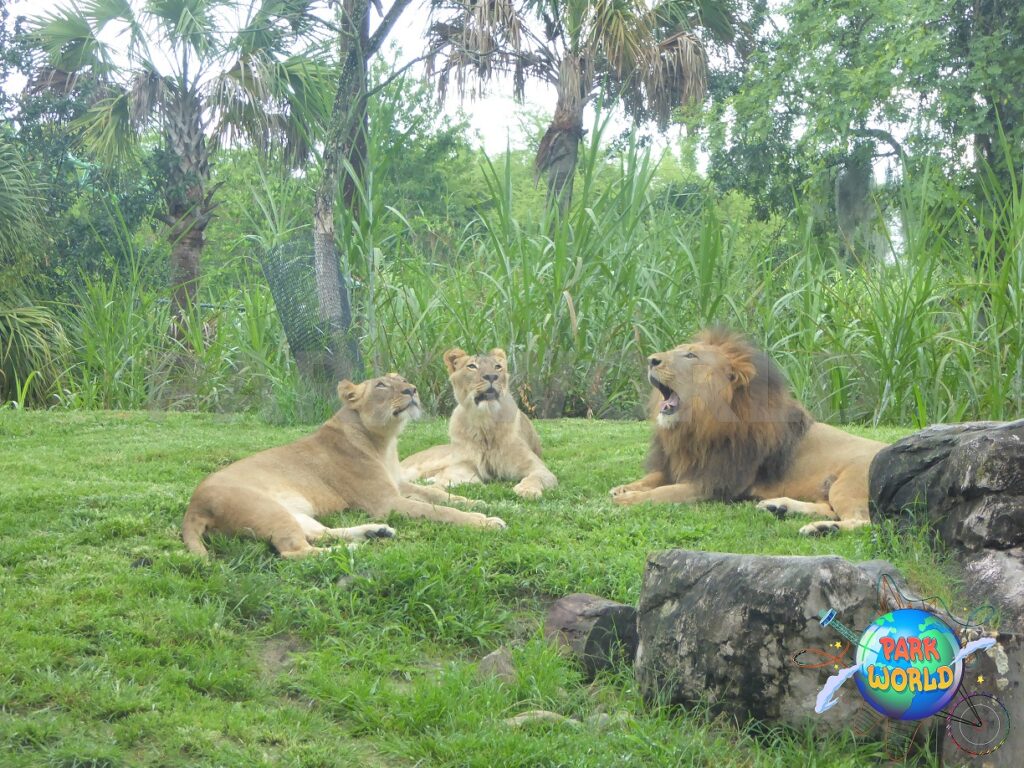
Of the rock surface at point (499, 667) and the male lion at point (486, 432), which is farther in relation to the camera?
the male lion at point (486, 432)

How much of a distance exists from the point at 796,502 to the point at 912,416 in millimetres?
3740

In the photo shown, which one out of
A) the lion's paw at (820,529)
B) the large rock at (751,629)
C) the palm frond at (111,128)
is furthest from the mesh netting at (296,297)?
the palm frond at (111,128)

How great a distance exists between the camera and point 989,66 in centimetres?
1750

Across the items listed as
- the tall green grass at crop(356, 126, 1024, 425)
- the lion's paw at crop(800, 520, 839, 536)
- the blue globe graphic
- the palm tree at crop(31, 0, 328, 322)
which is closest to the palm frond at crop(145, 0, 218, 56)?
the palm tree at crop(31, 0, 328, 322)

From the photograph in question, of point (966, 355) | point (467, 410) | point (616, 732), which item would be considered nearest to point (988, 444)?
point (616, 732)

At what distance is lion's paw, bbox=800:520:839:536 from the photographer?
618cm

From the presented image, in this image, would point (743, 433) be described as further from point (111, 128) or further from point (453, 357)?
point (111, 128)

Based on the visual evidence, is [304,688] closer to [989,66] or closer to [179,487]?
[179,487]

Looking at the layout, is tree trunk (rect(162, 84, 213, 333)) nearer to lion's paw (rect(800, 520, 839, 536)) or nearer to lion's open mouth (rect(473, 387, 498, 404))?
lion's open mouth (rect(473, 387, 498, 404))

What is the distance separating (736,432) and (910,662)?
4.05m

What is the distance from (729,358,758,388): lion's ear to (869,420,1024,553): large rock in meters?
1.96

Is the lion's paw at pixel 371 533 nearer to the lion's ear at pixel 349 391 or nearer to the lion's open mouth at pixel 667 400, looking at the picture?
the lion's ear at pixel 349 391

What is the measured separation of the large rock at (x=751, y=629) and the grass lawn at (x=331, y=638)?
0.10 meters

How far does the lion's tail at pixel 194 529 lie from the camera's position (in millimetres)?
5500
